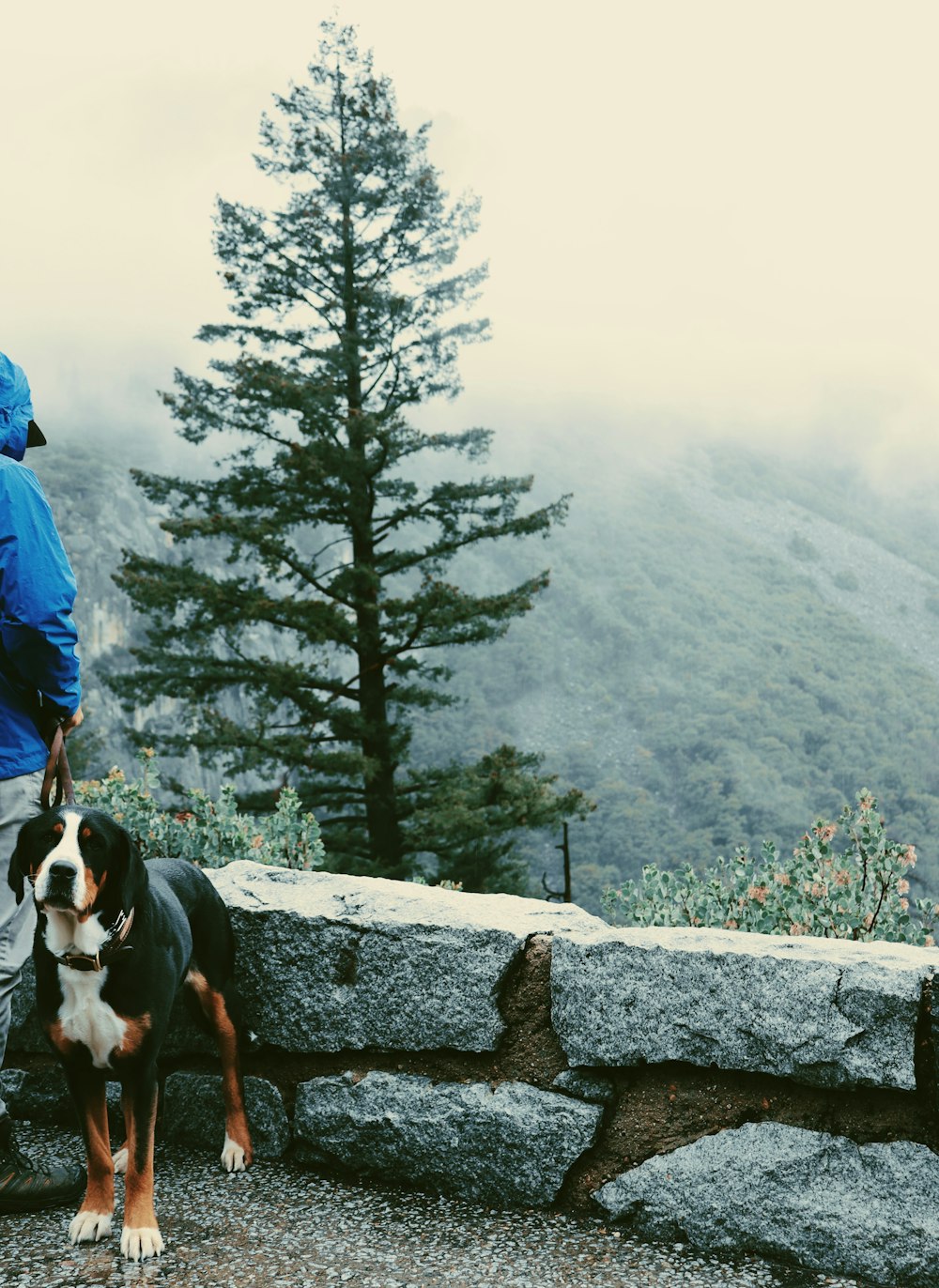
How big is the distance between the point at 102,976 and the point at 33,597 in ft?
3.20

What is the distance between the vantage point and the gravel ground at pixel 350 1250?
2580mm


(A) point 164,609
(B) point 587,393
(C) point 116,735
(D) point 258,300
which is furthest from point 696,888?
(B) point 587,393

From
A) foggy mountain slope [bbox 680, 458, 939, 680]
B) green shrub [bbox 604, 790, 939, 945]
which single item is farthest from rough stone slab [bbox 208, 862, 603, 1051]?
foggy mountain slope [bbox 680, 458, 939, 680]

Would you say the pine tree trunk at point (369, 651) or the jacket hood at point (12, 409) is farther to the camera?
the pine tree trunk at point (369, 651)

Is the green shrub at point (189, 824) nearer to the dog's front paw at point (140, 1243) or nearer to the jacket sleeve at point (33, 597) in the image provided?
the jacket sleeve at point (33, 597)

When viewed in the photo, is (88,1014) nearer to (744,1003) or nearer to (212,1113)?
(212,1113)

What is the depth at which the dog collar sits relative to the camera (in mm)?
2574

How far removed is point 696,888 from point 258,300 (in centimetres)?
1604

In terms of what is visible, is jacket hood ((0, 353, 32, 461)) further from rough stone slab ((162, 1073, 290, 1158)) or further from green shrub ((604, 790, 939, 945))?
green shrub ((604, 790, 939, 945))

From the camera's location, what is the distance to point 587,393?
163750 millimetres

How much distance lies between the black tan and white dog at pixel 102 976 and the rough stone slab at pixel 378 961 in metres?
0.44

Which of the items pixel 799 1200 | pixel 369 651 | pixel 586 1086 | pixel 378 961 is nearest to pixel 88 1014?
pixel 378 961

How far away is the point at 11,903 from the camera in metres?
2.91

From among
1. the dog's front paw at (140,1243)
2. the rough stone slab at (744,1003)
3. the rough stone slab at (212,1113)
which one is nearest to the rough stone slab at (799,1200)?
the rough stone slab at (744,1003)
